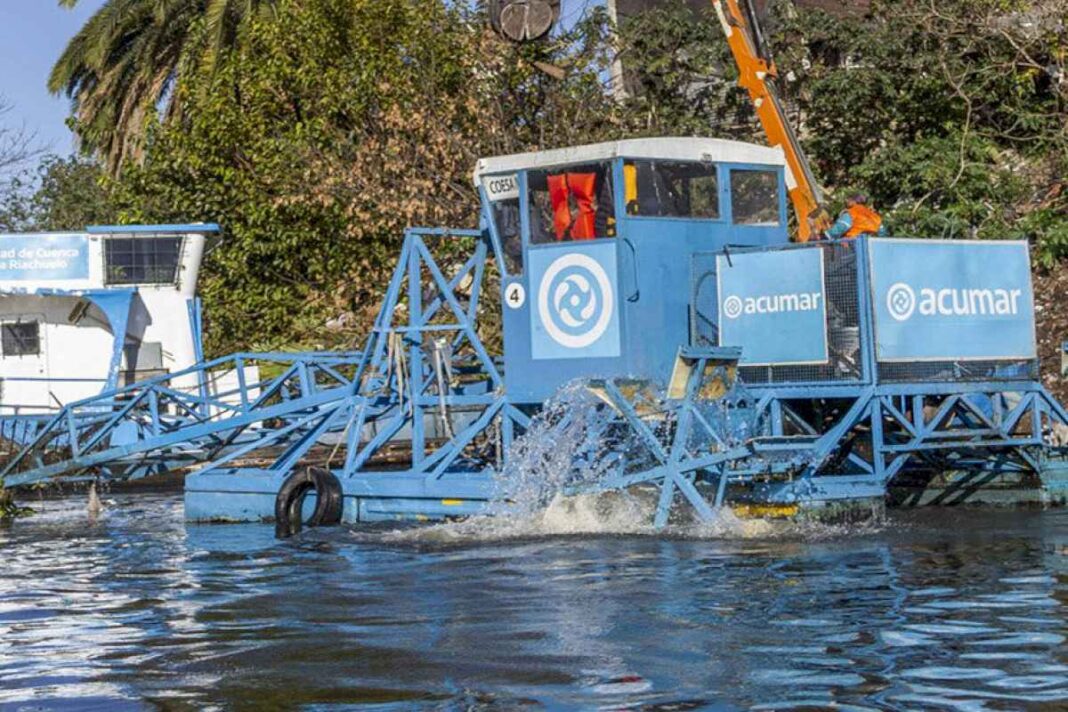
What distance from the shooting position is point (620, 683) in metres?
8.70

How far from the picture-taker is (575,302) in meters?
17.1

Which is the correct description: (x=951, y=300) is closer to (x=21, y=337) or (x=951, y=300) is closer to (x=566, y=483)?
(x=566, y=483)

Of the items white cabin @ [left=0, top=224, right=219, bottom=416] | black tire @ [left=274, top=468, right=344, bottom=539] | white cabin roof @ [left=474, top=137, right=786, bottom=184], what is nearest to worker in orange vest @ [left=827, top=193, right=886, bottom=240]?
white cabin roof @ [left=474, top=137, right=786, bottom=184]

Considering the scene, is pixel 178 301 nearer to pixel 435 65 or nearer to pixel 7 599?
pixel 435 65

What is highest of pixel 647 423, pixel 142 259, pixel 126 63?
pixel 126 63

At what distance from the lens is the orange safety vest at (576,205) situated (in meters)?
17.0

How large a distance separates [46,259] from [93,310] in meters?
1.39

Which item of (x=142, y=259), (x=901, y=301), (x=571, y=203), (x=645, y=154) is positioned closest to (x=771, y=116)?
(x=645, y=154)

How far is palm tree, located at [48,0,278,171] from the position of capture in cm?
3625

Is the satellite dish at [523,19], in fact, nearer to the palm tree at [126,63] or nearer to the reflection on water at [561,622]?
the palm tree at [126,63]

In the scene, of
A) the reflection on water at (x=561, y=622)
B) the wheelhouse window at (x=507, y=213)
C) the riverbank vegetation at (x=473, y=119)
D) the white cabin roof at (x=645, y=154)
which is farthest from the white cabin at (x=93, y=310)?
the reflection on water at (x=561, y=622)

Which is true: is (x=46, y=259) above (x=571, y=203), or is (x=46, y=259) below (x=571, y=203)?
above

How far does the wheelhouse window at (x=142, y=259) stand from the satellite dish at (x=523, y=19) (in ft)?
21.4

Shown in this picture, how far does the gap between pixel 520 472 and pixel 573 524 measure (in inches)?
32.1
